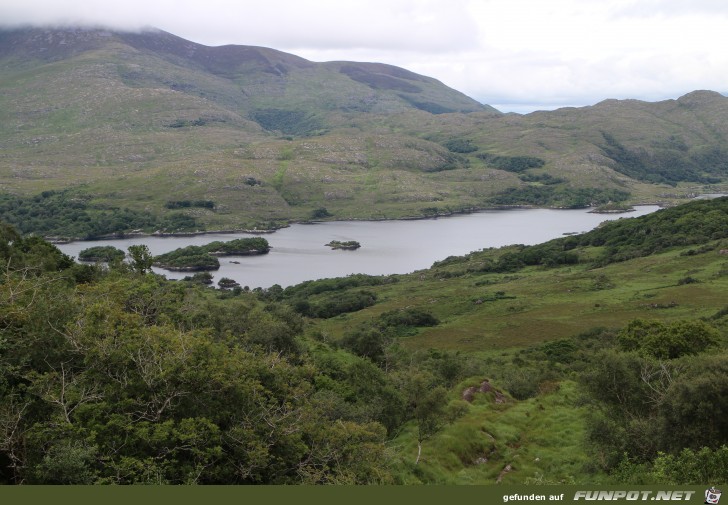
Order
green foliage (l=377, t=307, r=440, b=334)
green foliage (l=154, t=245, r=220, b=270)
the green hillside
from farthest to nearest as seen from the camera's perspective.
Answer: green foliage (l=154, t=245, r=220, b=270) < green foliage (l=377, t=307, r=440, b=334) < the green hillside

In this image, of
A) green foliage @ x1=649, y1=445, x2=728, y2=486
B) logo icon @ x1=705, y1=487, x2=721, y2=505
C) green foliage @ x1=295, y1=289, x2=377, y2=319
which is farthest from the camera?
green foliage @ x1=295, y1=289, x2=377, y2=319

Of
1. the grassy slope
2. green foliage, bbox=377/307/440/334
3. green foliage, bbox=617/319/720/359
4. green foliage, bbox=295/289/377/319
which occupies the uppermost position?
green foliage, bbox=617/319/720/359

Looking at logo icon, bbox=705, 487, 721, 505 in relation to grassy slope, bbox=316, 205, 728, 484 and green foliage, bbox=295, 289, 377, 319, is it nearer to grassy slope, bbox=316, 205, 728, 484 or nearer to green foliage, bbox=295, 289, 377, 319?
grassy slope, bbox=316, 205, 728, 484

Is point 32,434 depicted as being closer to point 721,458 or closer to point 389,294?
point 721,458

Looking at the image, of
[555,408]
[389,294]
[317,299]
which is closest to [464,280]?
[389,294]

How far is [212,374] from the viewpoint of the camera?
26672 millimetres

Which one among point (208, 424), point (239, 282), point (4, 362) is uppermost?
point (4, 362)

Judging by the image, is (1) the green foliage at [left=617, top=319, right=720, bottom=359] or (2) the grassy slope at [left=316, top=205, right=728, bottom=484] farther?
(1) the green foliage at [left=617, top=319, right=720, bottom=359]

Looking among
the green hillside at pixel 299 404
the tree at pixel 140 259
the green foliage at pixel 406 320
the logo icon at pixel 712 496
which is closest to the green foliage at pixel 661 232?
the green foliage at pixel 406 320

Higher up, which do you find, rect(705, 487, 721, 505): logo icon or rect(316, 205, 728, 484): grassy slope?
rect(705, 487, 721, 505): logo icon

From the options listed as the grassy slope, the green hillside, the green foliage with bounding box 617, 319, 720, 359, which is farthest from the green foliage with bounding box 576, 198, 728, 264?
the green foliage with bounding box 617, 319, 720, 359

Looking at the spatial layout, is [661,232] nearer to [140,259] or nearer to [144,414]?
[140,259]

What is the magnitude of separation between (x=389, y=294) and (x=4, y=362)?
11302 cm

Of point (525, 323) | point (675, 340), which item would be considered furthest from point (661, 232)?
point (675, 340)
